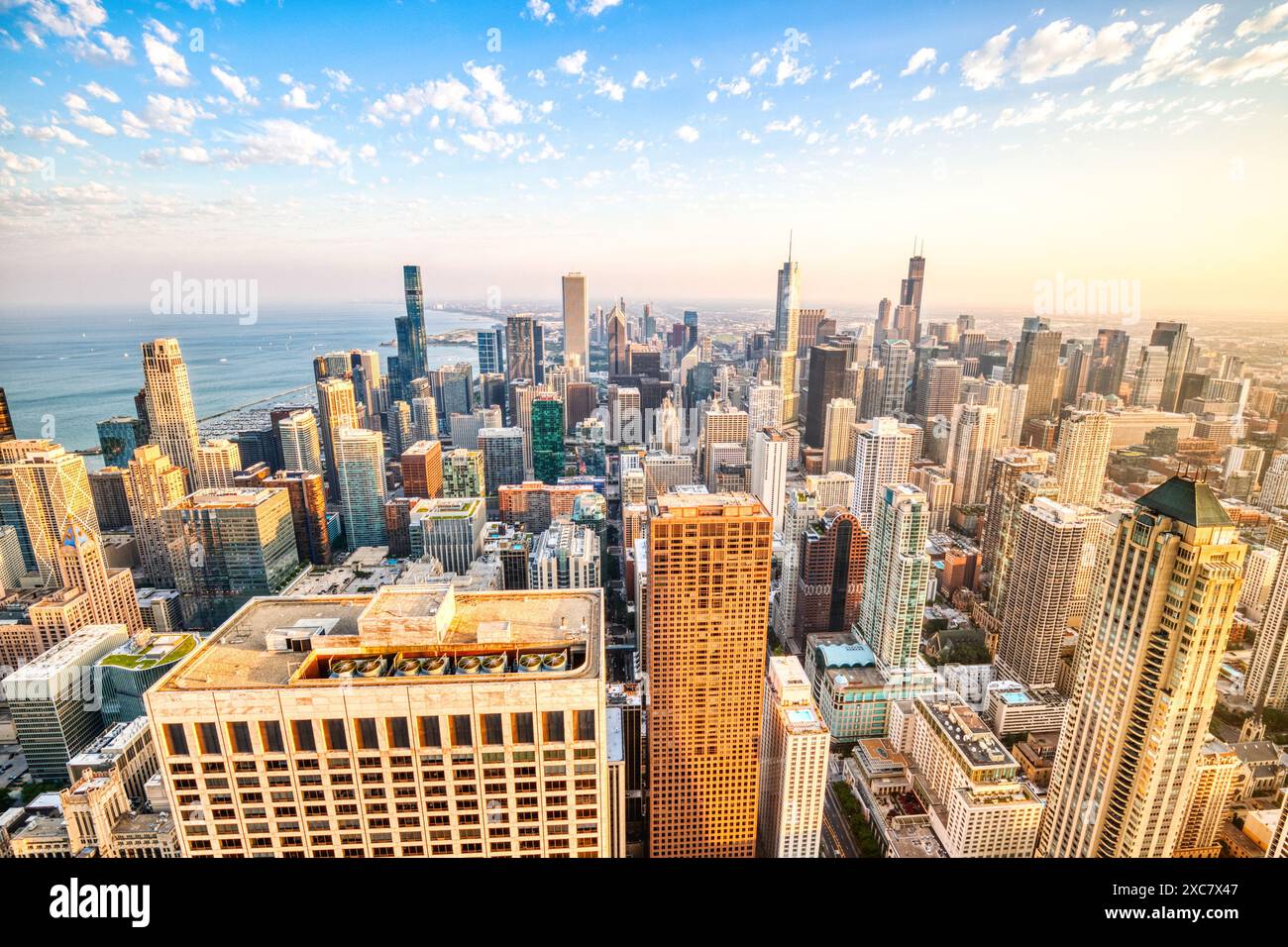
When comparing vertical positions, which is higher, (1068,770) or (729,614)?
(729,614)

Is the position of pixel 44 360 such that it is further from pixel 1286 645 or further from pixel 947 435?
pixel 947 435

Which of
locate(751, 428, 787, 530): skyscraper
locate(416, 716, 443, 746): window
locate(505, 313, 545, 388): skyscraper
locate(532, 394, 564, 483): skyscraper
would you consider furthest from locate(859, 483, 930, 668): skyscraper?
locate(505, 313, 545, 388): skyscraper

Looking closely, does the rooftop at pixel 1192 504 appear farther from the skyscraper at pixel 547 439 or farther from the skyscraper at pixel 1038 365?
the skyscraper at pixel 547 439

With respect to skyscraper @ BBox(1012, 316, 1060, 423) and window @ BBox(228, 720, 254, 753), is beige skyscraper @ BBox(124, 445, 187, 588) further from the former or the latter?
skyscraper @ BBox(1012, 316, 1060, 423)

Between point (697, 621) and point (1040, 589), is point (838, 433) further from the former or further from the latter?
point (697, 621)
